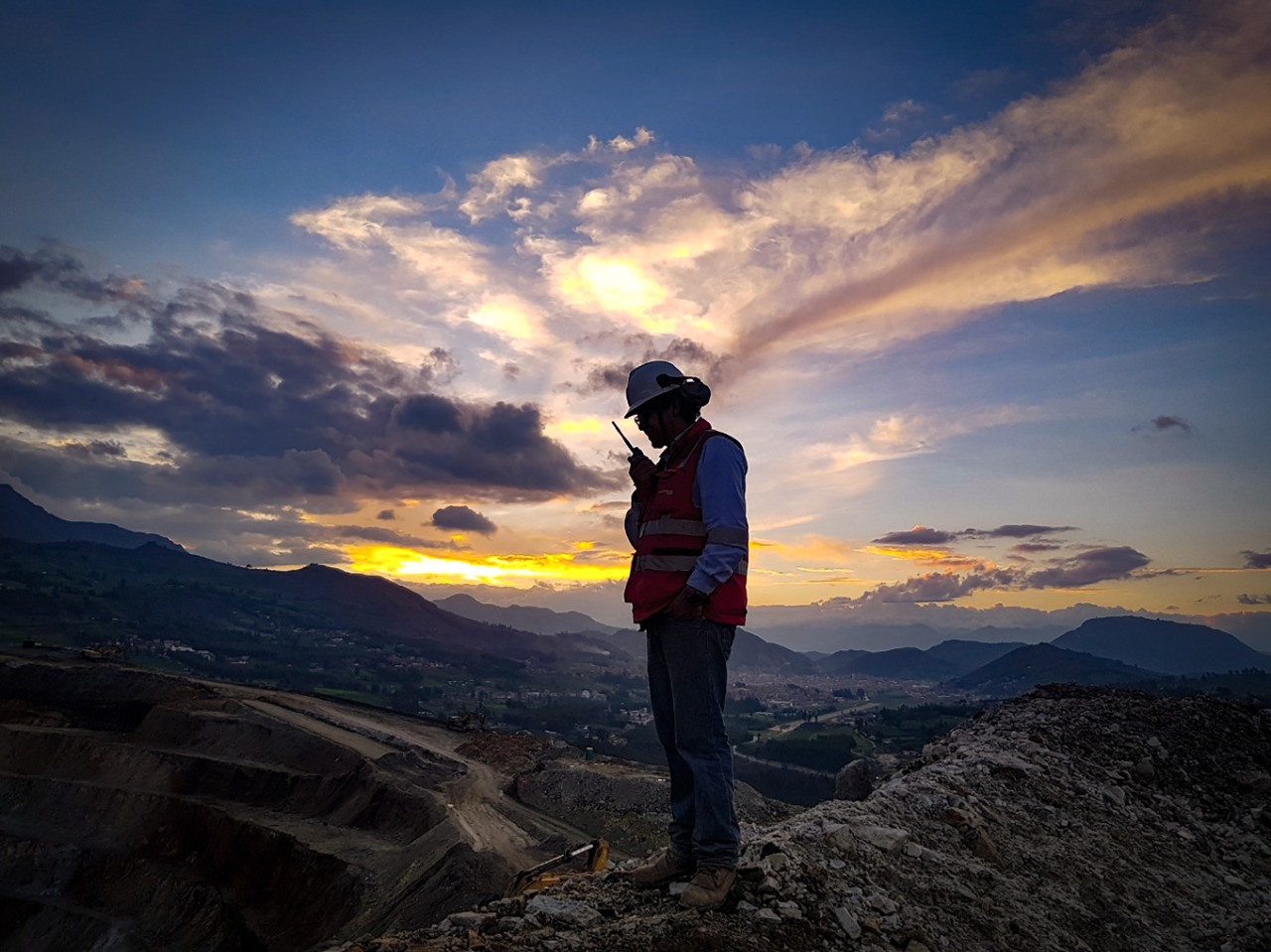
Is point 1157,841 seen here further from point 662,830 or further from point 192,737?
point 192,737

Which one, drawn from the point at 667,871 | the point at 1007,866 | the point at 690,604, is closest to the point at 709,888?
the point at 667,871

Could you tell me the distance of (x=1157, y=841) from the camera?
23.7 ft

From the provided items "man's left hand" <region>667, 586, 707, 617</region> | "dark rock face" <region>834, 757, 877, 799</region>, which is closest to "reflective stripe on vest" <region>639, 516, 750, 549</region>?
"man's left hand" <region>667, 586, 707, 617</region>

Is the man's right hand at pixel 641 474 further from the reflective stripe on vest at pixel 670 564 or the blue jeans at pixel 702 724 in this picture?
the blue jeans at pixel 702 724

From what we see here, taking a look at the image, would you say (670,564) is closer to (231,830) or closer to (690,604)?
(690,604)

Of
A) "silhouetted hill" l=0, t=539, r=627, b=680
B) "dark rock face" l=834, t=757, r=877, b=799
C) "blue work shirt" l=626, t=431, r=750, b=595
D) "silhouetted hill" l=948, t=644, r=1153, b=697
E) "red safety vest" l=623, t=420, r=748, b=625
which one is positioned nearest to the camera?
"blue work shirt" l=626, t=431, r=750, b=595

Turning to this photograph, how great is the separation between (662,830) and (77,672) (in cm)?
3747

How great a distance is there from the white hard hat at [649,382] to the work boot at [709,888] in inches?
122

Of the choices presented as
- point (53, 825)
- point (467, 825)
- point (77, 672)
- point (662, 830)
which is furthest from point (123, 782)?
point (662, 830)

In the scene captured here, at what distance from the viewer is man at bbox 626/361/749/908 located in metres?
4.41

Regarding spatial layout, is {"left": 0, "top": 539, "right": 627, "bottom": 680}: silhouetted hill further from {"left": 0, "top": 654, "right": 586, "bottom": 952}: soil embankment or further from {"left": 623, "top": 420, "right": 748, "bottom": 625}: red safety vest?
{"left": 623, "top": 420, "right": 748, "bottom": 625}: red safety vest

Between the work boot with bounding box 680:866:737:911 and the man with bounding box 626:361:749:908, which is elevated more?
the man with bounding box 626:361:749:908

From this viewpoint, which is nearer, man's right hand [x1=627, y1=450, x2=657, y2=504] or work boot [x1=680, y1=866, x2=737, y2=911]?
work boot [x1=680, y1=866, x2=737, y2=911]

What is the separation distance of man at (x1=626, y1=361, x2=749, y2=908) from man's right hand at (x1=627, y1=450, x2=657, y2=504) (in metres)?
0.03
